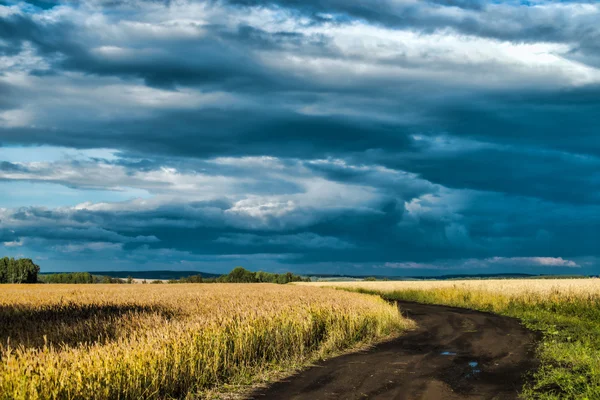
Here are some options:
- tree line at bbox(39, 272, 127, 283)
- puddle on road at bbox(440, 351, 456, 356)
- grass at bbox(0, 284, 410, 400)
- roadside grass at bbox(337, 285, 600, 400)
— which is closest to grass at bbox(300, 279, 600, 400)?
roadside grass at bbox(337, 285, 600, 400)

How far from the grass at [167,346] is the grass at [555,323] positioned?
7111mm

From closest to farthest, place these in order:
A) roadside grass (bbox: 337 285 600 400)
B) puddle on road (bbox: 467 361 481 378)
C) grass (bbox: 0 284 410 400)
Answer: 1. grass (bbox: 0 284 410 400)
2. roadside grass (bbox: 337 285 600 400)
3. puddle on road (bbox: 467 361 481 378)

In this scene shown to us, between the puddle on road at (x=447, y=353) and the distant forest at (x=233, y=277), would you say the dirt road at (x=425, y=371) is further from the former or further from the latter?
the distant forest at (x=233, y=277)

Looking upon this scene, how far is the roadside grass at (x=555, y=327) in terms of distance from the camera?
13.6 meters

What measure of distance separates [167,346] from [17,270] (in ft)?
462

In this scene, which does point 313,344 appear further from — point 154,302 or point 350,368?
point 154,302

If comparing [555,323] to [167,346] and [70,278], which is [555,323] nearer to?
[167,346]

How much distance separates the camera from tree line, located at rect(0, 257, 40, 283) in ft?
437

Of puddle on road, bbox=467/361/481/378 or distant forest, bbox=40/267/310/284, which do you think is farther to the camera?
distant forest, bbox=40/267/310/284

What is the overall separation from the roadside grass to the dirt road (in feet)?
2.25

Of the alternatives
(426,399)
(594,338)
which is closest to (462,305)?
(594,338)

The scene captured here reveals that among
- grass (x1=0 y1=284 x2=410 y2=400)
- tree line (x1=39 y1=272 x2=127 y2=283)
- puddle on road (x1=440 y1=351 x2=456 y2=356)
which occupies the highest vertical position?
grass (x1=0 y1=284 x2=410 y2=400)

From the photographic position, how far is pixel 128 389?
10961 mm

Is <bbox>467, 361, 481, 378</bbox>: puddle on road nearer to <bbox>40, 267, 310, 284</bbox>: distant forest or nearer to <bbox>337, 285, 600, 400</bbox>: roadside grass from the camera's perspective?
<bbox>337, 285, 600, 400</bbox>: roadside grass
